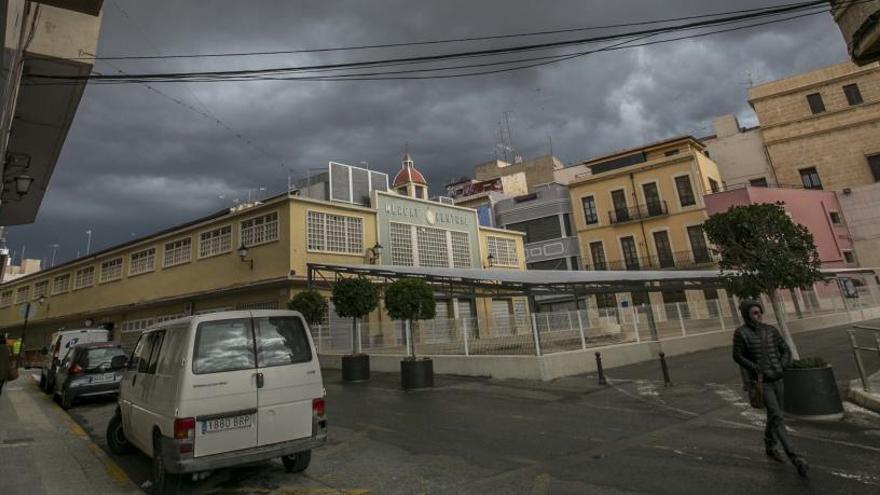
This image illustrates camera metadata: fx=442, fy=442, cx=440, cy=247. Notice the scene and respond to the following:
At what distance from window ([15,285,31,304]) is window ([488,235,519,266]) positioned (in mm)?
42019

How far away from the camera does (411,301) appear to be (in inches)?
503

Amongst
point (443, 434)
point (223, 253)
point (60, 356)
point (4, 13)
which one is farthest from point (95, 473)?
point (223, 253)

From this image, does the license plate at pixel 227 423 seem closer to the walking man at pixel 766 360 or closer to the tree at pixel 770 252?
the walking man at pixel 766 360

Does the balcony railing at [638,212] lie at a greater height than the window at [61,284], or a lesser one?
greater

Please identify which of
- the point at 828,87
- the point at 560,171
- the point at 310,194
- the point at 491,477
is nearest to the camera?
the point at 491,477

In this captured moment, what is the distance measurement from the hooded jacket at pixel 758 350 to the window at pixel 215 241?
23.1 m

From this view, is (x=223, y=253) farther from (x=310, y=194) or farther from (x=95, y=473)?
(x=95, y=473)

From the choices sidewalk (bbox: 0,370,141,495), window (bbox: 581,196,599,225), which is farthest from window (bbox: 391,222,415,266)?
window (bbox: 581,196,599,225)

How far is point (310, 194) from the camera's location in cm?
2659

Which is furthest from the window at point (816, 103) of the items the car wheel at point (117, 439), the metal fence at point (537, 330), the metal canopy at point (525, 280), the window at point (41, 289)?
the window at point (41, 289)

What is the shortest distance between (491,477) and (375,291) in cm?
1045

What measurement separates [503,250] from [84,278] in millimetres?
31876

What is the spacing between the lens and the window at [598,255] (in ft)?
119

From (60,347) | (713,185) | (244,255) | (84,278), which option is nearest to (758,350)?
(60,347)
